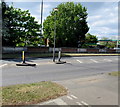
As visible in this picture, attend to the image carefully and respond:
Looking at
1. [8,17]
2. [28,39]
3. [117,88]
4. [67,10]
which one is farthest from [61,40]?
[117,88]

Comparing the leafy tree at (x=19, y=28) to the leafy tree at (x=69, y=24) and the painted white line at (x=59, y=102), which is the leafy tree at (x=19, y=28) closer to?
the leafy tree at (x=69, y=24)

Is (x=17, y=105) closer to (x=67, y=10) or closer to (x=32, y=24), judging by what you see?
(x=32, y=24)

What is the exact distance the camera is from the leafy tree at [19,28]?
21531 millimetres

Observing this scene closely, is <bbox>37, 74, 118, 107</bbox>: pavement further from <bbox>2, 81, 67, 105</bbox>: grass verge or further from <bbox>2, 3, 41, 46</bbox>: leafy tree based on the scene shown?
<bbox>2, 3, 41, 46</bbox>: leafy tree

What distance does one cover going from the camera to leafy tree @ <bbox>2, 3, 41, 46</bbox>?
2153cm

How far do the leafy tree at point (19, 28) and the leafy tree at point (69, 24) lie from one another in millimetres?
10479

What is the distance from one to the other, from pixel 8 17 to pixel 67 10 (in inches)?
699

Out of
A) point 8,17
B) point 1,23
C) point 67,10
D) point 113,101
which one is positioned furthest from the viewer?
Result: point 67,10

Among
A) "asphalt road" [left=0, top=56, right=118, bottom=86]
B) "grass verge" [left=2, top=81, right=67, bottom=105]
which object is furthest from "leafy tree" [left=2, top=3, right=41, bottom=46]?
"grass verge" [left=2, top=81, right=67, bottom=105]

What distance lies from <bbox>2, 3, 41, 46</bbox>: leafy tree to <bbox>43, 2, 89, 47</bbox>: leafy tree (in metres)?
10.5

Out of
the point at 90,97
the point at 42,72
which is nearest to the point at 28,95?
the point at 90,97

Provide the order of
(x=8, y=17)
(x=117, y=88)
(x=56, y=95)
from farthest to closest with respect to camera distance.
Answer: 1. (x=8, y=17)
2. (x=117, y=88)
3. (x=56, y=95)

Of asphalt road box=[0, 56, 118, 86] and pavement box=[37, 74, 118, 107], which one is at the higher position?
asphalt road box=[0, 56, 118, 86]

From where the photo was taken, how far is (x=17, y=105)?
4.34 metres
